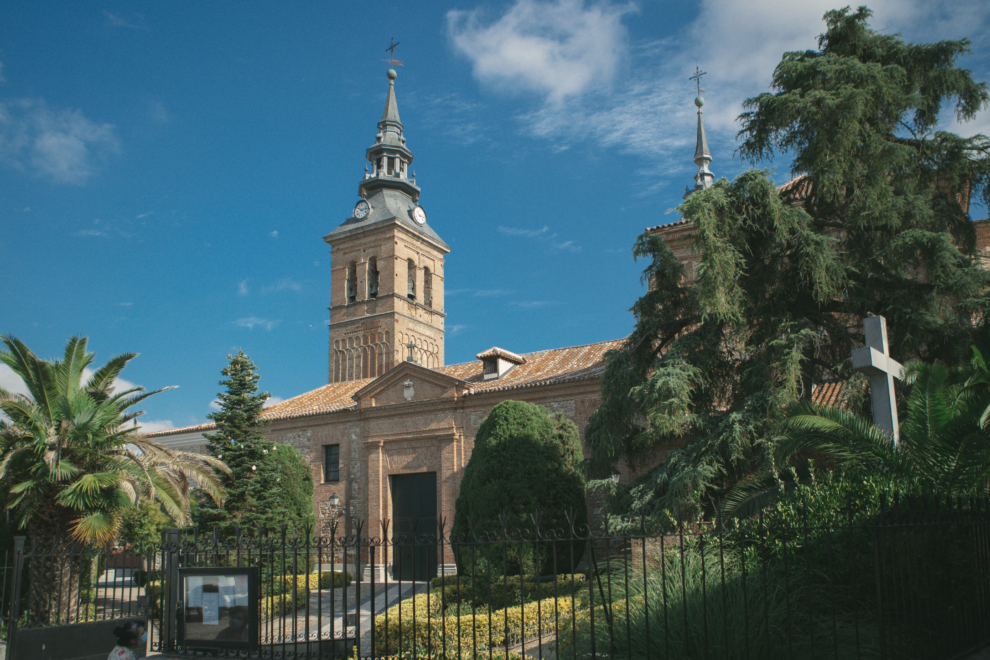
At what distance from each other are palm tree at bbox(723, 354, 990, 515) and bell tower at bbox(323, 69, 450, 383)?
1394 inches

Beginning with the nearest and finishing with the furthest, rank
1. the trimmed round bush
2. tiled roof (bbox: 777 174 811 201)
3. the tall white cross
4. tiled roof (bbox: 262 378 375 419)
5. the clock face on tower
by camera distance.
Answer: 1. the tall white cross
2. tiled roof (bbox: 777 174 811 201)
3. the trimmed round bush
4. tiled roof (bbox: 262 378 375 419)
5. the clock face on tower

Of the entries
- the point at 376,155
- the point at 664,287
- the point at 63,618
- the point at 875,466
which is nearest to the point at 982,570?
the point at 875,466

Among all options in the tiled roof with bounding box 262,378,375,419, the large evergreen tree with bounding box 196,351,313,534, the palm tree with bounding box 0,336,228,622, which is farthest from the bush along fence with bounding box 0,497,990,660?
the tiled roof with bounding box 262,378,375,419

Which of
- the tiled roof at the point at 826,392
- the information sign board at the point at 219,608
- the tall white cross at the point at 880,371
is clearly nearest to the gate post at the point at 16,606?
the information sign board at the point at 219,608

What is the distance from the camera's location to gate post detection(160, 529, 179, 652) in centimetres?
784

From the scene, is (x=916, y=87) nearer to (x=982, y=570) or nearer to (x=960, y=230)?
(x=960, y=230)

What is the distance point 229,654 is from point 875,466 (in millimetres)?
7013

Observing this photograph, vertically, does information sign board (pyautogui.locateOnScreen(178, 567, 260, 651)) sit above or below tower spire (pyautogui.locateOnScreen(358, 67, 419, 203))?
below

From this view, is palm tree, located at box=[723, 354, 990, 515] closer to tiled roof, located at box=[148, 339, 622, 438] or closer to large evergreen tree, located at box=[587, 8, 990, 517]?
large evergreen tree, located at box=[587, 8, 990, 517]

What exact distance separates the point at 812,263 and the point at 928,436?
455cm

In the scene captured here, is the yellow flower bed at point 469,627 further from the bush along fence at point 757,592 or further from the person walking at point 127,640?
the person walking at point 127,640

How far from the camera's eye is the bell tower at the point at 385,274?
4384 cm

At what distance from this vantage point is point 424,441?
22250mm

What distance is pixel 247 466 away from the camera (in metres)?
18.2
